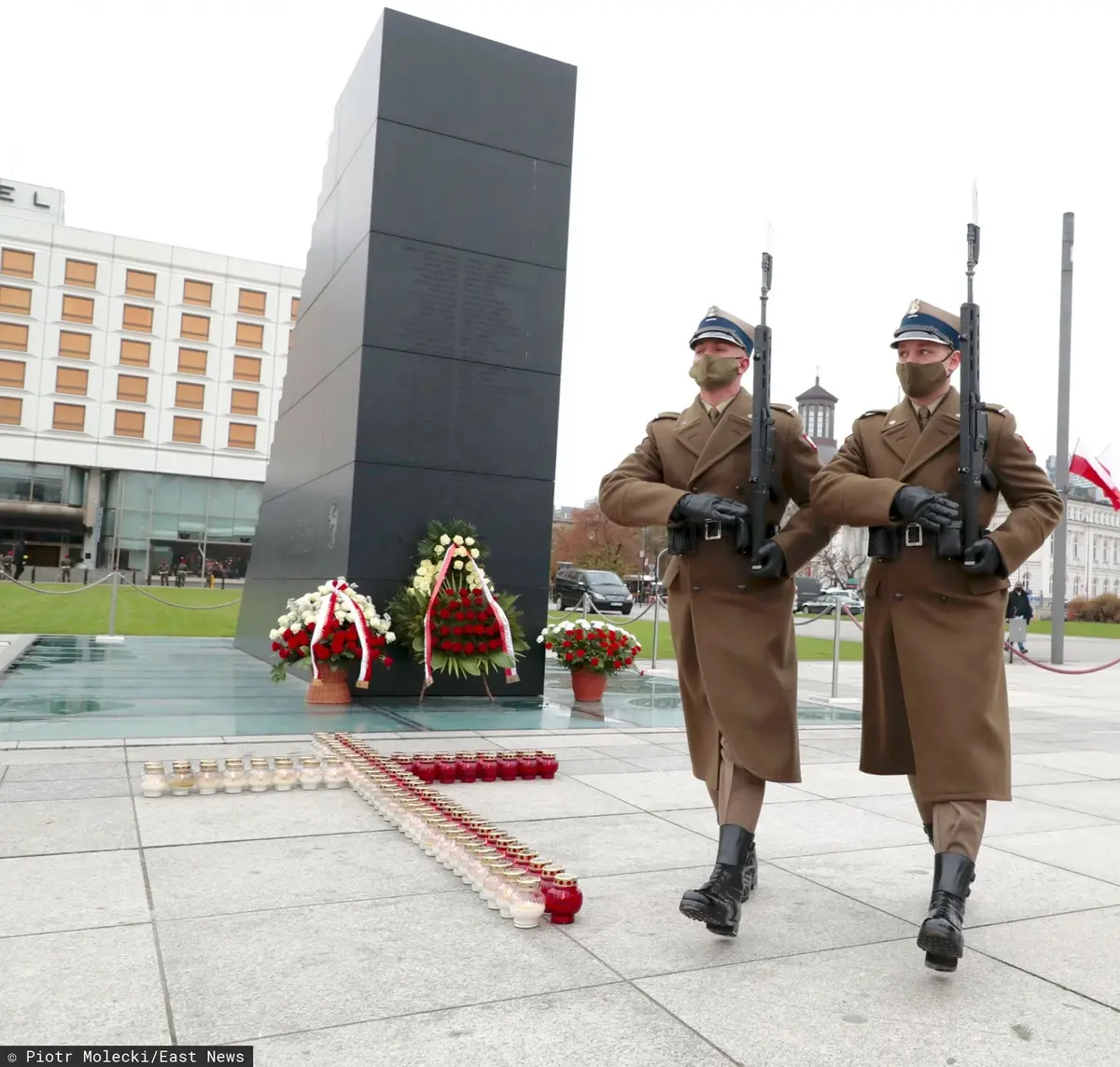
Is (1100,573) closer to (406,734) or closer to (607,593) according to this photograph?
(607,593)

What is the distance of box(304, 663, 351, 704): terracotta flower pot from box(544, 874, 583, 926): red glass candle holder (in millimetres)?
5678

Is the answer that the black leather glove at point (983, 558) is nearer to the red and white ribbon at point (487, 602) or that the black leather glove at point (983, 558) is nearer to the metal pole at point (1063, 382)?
the red and white ribbon at point (487, 602)

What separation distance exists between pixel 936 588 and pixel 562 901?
1.58 m

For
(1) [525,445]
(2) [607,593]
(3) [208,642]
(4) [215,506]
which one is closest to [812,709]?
(1) [525,445]

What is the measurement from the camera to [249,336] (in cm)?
5606

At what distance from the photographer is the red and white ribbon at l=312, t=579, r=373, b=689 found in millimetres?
8578

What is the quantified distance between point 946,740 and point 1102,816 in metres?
2.88

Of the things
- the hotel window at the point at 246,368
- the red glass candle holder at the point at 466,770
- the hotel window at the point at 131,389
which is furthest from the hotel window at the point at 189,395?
the red glass candle holder at the point at 466,770

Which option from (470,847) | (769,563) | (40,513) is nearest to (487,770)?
A: (470,847)

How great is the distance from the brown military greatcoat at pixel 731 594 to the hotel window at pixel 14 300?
56128mm

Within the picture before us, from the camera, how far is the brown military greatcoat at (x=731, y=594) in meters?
3.53

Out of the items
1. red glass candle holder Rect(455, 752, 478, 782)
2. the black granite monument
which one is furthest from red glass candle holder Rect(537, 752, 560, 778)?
the black granite monument

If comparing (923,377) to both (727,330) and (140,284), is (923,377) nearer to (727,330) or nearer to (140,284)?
(727,330)

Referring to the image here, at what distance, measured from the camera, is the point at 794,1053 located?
2471 millimetres
